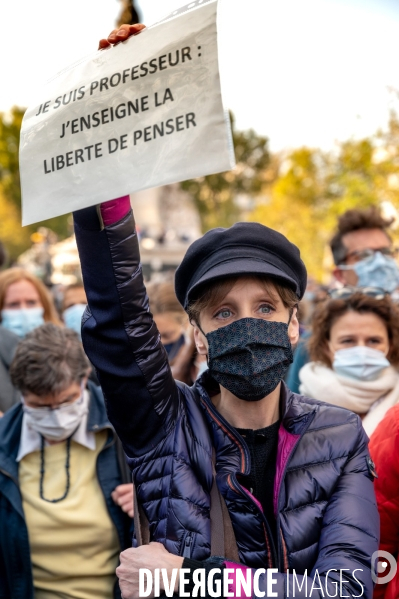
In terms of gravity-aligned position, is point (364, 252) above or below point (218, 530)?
above

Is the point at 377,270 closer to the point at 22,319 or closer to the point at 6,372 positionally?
the point at 6,372

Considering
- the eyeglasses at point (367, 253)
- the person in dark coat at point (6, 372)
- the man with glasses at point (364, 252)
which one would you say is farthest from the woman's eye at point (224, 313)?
the eyeglasses at point (367, 253)

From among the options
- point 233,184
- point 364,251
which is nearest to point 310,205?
point 233,184

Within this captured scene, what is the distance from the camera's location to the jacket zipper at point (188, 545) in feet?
5.91

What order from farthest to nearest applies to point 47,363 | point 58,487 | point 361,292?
point 361,292 < point 47,363 < point 58,487

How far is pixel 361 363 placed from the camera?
3324 millimetres

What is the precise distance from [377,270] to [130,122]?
314 centimetres

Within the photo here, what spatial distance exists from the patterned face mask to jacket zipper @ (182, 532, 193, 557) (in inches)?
16.1

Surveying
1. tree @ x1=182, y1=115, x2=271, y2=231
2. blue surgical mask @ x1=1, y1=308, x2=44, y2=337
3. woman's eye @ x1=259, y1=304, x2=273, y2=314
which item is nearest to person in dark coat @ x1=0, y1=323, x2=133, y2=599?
woman's eye @ x1=259, y1=304, x2=273, y2=314

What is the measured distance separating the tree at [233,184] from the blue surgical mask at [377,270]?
135ft

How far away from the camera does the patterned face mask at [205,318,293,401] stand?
6.21ft

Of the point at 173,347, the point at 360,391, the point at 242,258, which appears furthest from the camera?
the point at 173,347

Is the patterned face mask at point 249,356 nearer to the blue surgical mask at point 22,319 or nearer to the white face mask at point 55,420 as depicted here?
the white face mask at point 55,420

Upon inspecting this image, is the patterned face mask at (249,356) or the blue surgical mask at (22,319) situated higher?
the blue surgical mask at (22,319)
